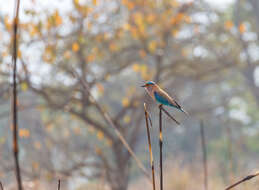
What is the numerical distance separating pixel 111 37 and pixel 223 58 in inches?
97.1

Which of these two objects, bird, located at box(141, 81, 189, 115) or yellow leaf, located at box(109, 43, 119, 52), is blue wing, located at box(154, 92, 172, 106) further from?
yellow leaf, located at box(109, 43, 119, 52)

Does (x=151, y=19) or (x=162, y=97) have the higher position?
(x=151, y=19)

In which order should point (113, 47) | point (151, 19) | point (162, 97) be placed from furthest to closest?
1. point (113, 47)
2. point (151, 19)
3. point (162, 97)

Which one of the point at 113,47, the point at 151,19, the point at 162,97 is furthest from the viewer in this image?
the point at 113,47

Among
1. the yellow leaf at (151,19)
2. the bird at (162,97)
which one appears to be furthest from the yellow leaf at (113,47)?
the bird at (162,97)

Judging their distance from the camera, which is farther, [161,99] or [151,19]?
[151,19]

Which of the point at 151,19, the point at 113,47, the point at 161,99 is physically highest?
the point at 151,19

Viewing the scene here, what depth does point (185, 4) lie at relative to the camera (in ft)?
20.0

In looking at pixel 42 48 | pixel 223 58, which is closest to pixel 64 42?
pixel 42 48

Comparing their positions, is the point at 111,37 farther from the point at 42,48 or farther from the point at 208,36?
the point at 208,36

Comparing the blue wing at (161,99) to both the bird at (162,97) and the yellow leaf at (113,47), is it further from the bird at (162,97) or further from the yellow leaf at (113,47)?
the yellow leaf at (113,47)

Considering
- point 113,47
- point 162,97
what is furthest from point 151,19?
point 162,97

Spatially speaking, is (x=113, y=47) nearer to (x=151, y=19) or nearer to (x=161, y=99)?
(x=151, y=19)

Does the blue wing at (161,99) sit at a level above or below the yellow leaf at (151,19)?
below
